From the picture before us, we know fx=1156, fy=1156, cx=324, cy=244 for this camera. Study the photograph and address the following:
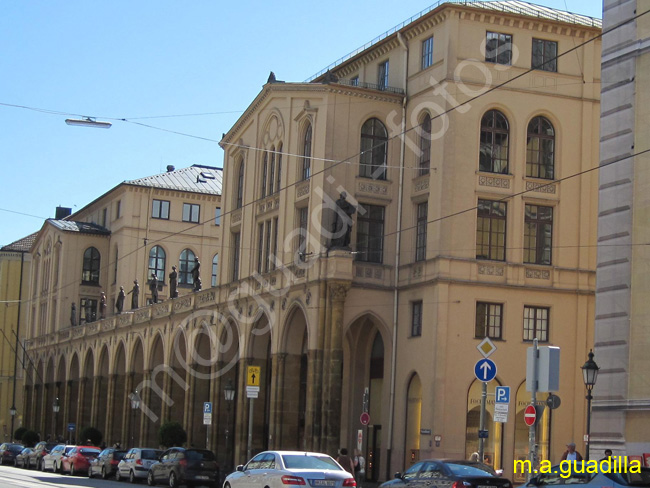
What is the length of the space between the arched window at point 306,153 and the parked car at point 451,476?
2222 centimetres

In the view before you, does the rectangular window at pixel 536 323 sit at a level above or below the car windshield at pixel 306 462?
above

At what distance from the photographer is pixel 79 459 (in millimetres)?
51250

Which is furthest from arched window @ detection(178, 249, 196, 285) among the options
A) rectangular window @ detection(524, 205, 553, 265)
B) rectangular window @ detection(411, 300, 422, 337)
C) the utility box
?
the utility box

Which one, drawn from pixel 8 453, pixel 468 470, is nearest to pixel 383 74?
pixel 468 470

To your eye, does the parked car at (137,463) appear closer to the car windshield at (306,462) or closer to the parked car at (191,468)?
the parked car at (191,468)

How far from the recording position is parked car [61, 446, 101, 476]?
51.2 metres

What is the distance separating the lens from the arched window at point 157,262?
82.1 meters

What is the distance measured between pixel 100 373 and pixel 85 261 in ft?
39.5

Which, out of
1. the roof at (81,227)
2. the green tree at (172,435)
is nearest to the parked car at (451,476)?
the green tree at (172,435)

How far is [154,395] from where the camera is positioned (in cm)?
6662

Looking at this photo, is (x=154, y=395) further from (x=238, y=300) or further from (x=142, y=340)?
(x=238, y=300)

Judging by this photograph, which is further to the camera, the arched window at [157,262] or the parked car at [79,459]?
the arched window at [157,262]

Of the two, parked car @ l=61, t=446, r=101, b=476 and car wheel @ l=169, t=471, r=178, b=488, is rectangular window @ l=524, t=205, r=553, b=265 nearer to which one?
car wheel @ l=169, t=471, r=178, b=488

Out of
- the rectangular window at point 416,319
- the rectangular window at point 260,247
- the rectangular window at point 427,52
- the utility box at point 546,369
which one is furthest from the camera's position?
the rectangular window at point 260,247
